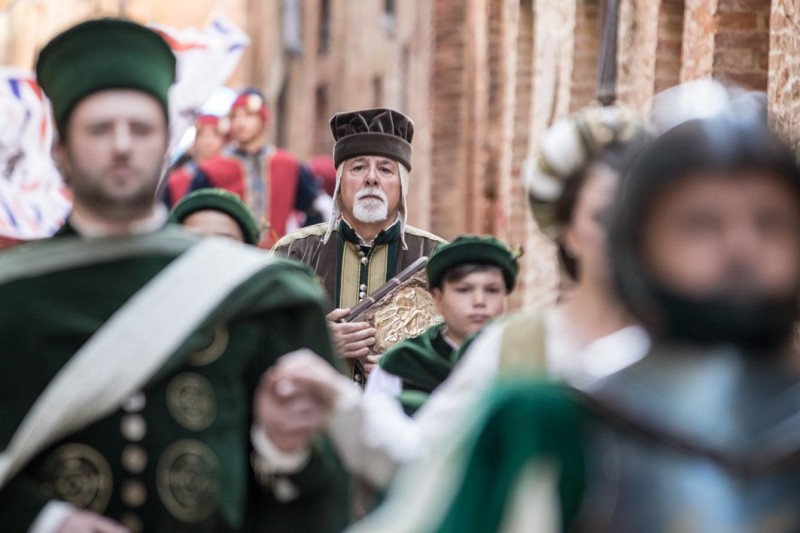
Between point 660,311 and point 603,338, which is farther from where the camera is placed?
point 603,338

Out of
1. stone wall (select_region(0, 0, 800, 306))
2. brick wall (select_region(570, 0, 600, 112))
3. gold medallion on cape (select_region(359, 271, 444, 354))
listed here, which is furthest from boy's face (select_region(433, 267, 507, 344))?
brick wall (select_region(570, 0, 600, 112))

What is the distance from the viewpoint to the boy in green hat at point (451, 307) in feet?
22.2

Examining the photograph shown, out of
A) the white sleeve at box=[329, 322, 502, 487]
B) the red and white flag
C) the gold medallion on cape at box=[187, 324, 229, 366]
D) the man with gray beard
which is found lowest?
the red and white flag

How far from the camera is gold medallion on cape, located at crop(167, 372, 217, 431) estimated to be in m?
4.44

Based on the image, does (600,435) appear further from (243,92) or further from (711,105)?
(243,92)

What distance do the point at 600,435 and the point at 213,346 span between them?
158 cm

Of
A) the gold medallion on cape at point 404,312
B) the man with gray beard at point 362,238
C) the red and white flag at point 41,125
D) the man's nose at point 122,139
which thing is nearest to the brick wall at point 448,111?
the red and white flag at point 41,125

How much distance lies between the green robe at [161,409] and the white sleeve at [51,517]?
2 centimetres

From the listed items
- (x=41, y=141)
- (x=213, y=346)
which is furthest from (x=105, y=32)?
(x=41, y=141)

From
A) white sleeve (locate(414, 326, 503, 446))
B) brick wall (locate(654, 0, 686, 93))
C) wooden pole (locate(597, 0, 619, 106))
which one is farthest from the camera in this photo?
wooden pole (locate(597, 0, 619, 106))

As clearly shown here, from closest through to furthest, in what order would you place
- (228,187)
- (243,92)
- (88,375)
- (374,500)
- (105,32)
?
(374,500), (88,375), (105,32), (228,187), (243,92)

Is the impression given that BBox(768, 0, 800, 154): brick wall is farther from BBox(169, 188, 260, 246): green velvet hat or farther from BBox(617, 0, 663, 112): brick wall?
BBox(169, 188, 260, 246): green velvet hat

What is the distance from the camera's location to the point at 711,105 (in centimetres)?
312

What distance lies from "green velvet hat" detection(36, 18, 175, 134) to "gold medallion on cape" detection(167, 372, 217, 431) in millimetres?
583
